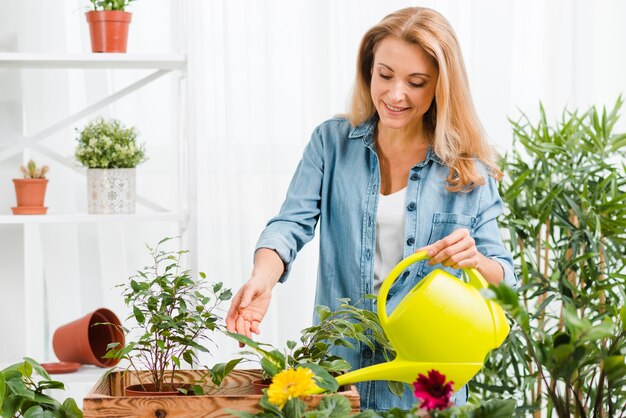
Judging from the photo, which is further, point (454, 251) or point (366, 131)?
point (366, 131)

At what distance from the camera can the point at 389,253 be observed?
5.69 ft

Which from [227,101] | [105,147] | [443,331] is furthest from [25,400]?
[227,101]

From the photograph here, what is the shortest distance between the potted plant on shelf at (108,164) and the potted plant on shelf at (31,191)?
5.7 inches

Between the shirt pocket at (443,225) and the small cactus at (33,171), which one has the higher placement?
the small cactus at (33,171)

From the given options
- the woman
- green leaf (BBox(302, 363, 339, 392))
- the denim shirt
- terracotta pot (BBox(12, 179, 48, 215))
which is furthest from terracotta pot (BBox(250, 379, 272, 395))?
terracotta pot (BBox(12, 179, 48, 215))

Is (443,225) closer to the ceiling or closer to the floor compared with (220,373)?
closer to the ceiling

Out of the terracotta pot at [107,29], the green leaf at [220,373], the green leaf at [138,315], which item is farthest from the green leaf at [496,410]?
the terracotta pot at [107,29]

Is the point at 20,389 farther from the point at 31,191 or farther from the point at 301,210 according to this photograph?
the point at 31,191

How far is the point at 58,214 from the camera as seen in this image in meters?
2.50

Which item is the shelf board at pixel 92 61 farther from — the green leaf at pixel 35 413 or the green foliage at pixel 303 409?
the green foliage at pixel 303 409

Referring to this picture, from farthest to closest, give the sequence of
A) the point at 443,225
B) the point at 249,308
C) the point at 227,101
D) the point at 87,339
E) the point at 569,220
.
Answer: the point at 227,101 < the point at 569,220 < the point at 87,339 < the point at 443,225 < the point at 249,308

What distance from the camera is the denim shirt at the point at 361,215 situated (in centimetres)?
168

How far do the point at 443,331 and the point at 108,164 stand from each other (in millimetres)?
1623

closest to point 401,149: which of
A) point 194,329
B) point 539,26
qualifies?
point 194,329
